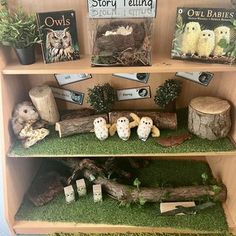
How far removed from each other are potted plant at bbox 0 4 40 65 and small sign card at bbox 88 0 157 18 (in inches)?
8.9

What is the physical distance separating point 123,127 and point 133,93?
0.21 metres

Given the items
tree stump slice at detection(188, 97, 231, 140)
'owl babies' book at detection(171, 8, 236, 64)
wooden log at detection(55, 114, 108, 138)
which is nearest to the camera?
'owl babies' book at detection(171, 8, 236, 64)

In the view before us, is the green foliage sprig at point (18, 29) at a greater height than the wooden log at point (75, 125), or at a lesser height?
greater

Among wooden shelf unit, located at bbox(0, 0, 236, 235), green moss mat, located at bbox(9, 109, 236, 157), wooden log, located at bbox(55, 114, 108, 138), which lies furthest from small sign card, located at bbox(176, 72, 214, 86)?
wooden log, located at bbox(55, 114, 108, 138)

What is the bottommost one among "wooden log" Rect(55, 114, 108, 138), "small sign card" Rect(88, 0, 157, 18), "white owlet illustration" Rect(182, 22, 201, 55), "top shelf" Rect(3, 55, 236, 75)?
"wooden log" Rect(55, 114, 108, 138)

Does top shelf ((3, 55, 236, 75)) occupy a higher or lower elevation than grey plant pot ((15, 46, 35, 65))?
lower

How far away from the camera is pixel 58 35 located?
1.12m

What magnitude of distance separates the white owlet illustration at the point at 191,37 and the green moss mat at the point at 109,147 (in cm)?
38

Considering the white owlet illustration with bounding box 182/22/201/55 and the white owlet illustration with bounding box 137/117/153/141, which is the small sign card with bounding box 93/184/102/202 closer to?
the white owlet illustration with bounding box 137/117/153/141

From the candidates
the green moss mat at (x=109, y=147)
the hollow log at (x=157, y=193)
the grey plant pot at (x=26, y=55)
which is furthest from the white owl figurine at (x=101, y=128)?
the grey plant pot at (x=26, y=55)

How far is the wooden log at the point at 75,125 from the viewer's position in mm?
1271

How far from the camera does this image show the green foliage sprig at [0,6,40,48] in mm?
1040

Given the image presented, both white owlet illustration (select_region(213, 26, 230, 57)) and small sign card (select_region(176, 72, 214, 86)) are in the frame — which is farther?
small sign card (select_region(176, 72, 214, 86))

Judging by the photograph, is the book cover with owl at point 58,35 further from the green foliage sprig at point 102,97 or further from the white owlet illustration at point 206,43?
the white owlet illustration at point 206,43
